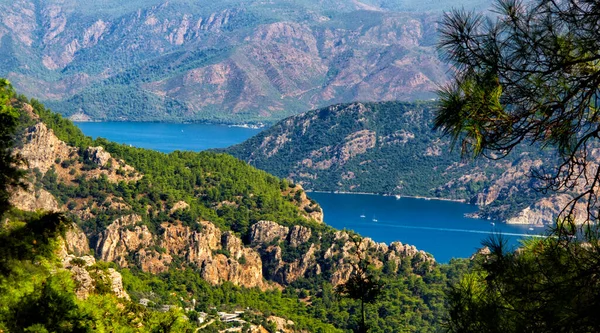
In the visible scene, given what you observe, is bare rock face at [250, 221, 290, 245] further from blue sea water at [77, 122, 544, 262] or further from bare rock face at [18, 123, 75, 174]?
blue sea water at [77, 122, 544, 262]

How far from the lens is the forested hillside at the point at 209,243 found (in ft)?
206

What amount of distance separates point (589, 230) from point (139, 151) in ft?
271

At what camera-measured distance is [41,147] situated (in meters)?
70.0

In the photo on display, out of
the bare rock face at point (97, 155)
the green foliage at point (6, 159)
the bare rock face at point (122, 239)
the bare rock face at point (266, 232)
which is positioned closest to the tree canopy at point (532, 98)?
the green foliage at point (6, 159)

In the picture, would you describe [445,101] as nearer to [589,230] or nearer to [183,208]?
[589,230]

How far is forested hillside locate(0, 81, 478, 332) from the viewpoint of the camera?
2477 inches

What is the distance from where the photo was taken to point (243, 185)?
3563 inches

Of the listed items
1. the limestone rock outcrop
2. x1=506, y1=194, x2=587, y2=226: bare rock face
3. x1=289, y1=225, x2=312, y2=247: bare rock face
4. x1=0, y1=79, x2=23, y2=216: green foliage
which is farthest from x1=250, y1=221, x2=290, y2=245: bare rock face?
x1=506, y1=194, x2=587, y2=226: bare rock face

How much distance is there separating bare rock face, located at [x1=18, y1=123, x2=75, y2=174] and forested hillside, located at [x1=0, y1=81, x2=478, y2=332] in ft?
0.36

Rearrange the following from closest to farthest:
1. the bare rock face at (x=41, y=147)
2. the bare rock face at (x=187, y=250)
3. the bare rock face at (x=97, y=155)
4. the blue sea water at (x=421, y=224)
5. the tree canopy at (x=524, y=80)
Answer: the tree canopy at (x=524, y=80), the bare rock face at (x=187, y=250), the bare rock face at (x=41, y=147), the bare rock face at (x=97, y=155), the blue sea water at (x=421, y=224)

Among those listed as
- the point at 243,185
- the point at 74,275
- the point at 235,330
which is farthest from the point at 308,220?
the point at 74,275

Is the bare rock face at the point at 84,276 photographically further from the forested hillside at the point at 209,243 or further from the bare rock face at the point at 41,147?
the bare rock face at the point at 41,147

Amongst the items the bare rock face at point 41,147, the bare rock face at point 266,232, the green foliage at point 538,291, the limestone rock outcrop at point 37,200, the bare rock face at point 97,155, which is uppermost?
the bare rock face at point 97,155

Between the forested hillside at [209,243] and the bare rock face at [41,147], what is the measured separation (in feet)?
0.36
